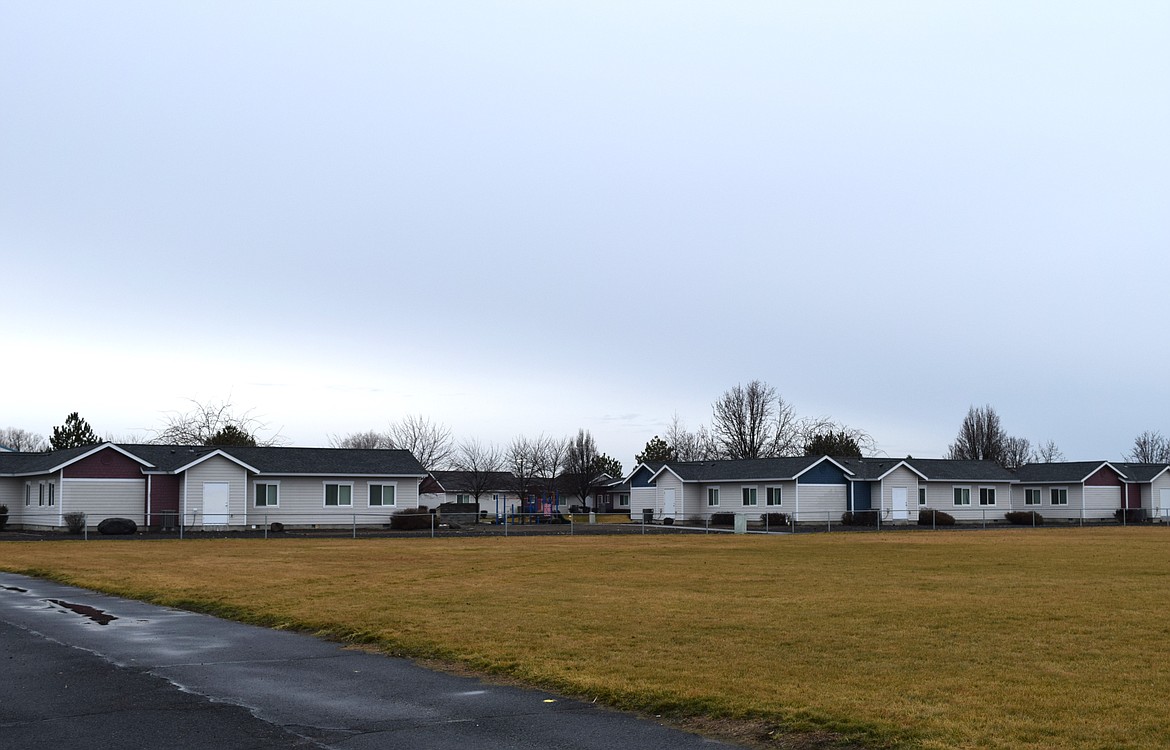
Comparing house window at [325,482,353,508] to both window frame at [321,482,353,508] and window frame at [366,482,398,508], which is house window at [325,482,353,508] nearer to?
window frame at [321,482,353,508]

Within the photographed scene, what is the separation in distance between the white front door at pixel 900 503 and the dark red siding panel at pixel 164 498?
43.2 meters

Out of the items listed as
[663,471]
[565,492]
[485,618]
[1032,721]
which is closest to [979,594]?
[485,618]

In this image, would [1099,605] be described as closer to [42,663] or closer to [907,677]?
[907,677]

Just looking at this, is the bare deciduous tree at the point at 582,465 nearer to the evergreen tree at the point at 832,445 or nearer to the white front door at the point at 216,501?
the evergreen tree at the point at 832,445

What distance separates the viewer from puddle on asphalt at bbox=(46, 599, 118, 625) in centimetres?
1833

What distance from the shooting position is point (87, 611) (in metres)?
19.6

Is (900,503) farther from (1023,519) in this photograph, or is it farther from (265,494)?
(265,494)

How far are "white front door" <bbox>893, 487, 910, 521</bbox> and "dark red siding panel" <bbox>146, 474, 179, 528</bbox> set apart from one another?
43226 millimetres

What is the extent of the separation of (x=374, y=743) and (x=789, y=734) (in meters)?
3.55

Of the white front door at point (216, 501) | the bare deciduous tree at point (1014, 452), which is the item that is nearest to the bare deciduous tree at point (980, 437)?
the bare deciduous tree at point (1014, 452)

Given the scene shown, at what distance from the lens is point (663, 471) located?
78312 mm

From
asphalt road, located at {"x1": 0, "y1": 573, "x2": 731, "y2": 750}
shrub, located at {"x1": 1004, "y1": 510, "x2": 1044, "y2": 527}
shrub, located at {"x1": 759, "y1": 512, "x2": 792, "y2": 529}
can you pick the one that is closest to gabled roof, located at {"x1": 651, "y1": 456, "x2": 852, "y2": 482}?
shrub, located at {"x1": 759, "y1": 512, "x2": 792, "y2": 529}

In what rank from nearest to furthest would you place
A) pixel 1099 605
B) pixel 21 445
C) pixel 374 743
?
pixel 374 743 → pixel 1099 605 → pixel 21 445

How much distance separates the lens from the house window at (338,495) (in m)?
60.6
